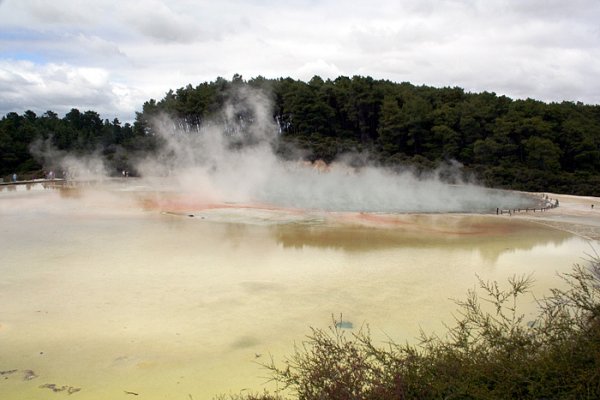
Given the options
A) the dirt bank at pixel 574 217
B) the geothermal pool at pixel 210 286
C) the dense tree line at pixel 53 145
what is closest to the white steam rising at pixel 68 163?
the dense tree line at pixel 53 145

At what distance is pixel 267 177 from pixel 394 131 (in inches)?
507

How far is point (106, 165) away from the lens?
46.9 metres

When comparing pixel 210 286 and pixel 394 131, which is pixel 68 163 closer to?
pixel 394 131

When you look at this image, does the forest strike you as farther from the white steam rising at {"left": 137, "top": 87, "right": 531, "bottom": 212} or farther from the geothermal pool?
the geothermal pool

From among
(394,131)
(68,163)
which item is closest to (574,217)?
(394,131)

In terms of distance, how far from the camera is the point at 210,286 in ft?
34.7

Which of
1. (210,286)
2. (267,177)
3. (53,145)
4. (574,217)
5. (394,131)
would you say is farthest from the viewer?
(53,145)

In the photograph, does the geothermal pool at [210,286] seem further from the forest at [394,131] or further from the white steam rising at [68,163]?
the white steam rising at [68,163]

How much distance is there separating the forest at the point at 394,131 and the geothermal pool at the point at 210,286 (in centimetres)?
1951

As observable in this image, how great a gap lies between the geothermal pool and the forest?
1951 cm

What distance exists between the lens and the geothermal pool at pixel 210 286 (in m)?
6.98

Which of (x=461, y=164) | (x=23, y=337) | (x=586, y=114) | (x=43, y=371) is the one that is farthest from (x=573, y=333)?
(x=586, y=114)

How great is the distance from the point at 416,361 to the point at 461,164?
122 ft

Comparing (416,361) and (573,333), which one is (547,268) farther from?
(416,361)
